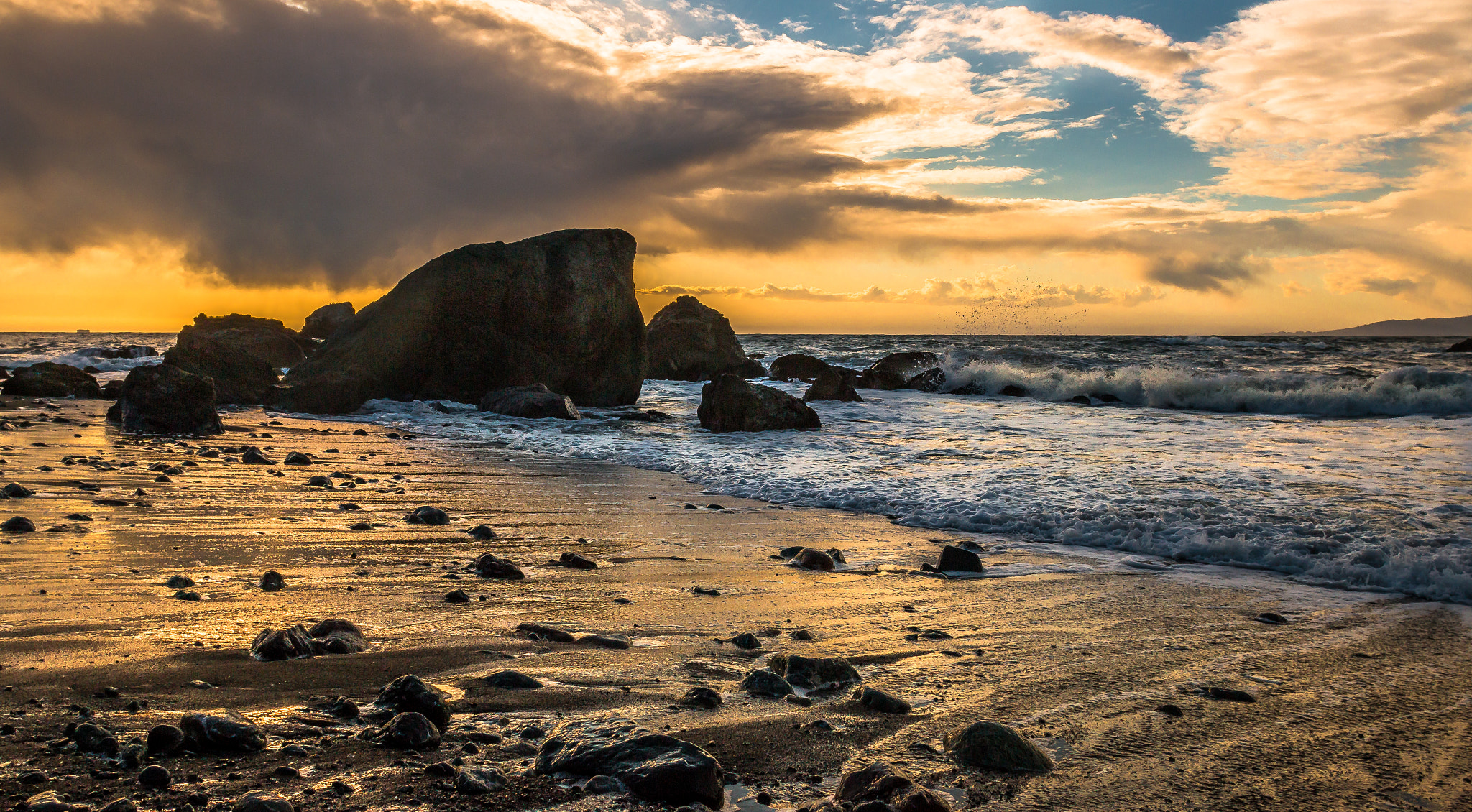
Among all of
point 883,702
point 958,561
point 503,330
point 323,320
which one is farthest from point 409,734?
point 323,320

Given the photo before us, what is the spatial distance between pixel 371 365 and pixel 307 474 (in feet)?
28.5

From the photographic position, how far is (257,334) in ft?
93.4

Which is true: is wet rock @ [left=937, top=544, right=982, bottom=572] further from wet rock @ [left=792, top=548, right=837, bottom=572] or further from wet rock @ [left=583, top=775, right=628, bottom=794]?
wet rock @ [left=583, top=775, right=628, bottom=794]

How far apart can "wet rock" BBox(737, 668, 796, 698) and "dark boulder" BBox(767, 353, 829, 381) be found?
22.3 meters

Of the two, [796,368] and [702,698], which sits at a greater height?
[796,368]

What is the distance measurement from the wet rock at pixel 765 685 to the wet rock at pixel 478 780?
912 millimetres

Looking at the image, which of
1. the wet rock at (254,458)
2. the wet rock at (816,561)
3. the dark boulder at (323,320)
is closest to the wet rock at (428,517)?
the wet rock at (816,561)

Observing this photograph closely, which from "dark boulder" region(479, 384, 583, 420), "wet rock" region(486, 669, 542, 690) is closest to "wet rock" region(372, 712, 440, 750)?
"wet rock" region(486, 669, 542, 690)

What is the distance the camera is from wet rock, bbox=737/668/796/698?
8.61 feet

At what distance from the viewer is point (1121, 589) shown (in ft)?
13.8

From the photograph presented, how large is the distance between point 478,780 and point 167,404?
1042cm

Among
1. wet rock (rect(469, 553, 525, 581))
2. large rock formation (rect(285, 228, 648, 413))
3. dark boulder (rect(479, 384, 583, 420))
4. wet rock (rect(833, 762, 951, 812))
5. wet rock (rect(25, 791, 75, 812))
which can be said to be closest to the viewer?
wet rock (rect(25, 791, 75, 812))

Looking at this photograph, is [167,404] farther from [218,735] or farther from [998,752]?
[998,752]

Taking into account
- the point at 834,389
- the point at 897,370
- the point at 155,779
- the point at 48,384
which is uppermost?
the point at 897,370
